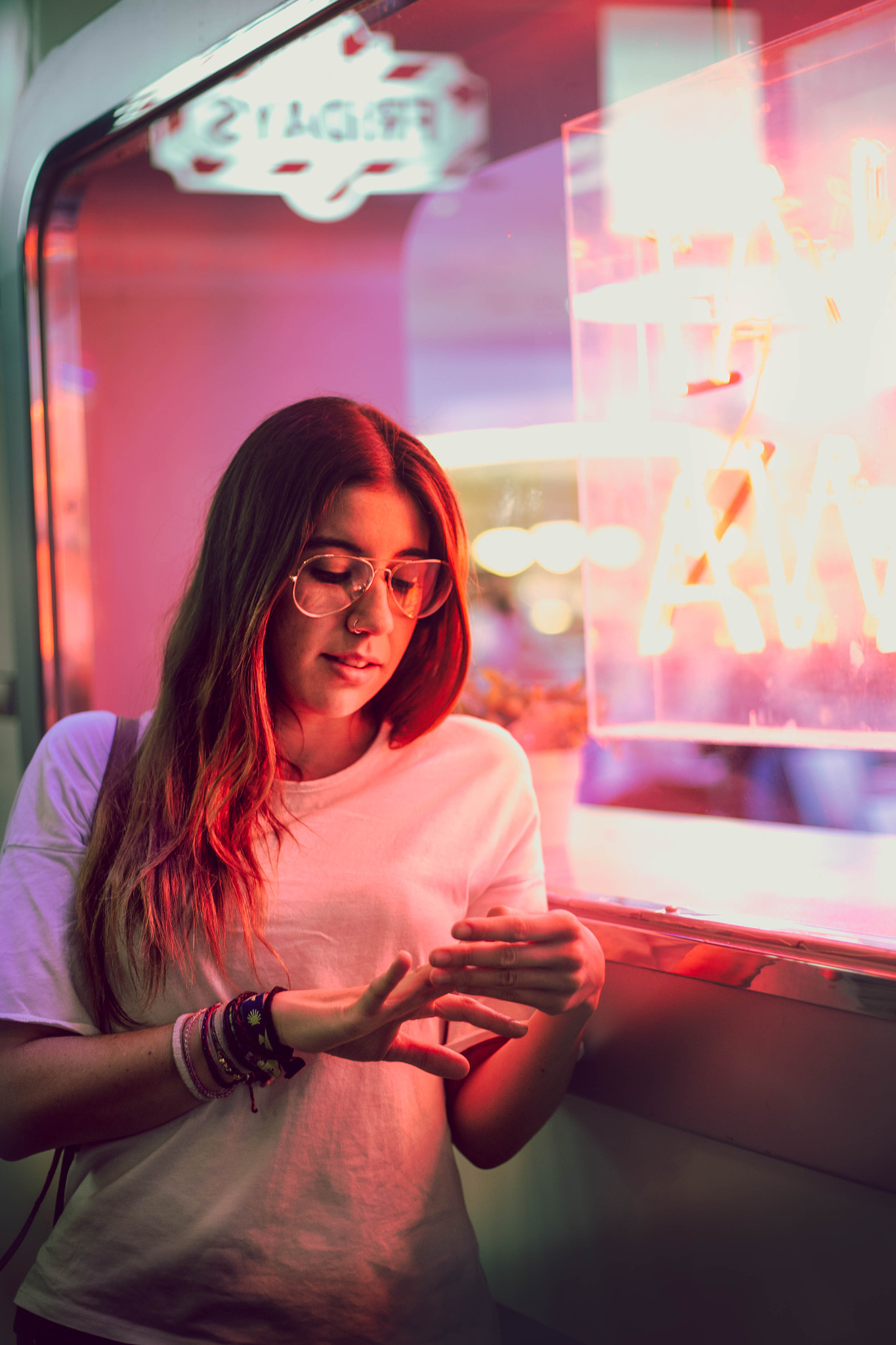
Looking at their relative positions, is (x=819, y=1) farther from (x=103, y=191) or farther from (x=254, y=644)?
(x=103, y=191)

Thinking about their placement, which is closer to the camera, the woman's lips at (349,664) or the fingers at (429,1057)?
the fingers at (429,1057)

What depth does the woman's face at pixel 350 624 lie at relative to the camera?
122 centimetres

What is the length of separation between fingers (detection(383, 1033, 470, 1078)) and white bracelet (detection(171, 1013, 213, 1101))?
0.20 metres

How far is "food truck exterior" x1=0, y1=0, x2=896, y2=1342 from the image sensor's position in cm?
128

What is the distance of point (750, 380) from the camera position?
1497mm

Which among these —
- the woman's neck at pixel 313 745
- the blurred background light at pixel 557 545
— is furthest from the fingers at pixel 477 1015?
the blurred background light at pixel 557 545

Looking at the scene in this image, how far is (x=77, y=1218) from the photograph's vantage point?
3.92 ft

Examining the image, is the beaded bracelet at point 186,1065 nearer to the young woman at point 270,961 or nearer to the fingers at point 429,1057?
the young woman at point 270,961

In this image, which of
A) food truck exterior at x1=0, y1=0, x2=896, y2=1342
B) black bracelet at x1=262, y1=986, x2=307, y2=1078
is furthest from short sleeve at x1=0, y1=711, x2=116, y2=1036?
food truck exterior at x1=0, y1=0, x2=896, y2=1342

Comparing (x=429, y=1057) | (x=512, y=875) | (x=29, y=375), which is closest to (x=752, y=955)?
(x=512, y=875)

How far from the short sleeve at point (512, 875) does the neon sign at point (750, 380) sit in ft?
1.28

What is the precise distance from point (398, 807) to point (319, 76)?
1.30 metres

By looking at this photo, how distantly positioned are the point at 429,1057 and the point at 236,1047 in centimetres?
20

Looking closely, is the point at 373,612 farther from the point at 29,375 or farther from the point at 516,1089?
the point at 29,375
